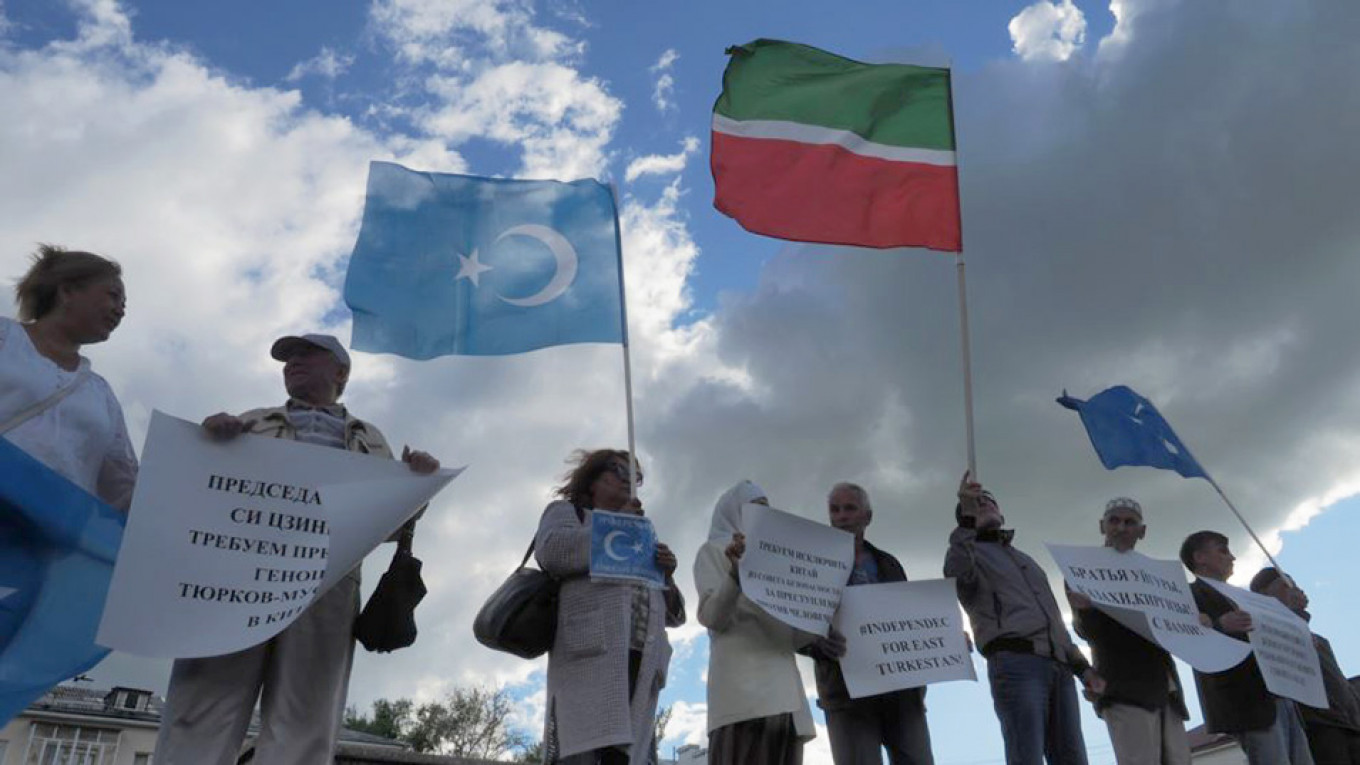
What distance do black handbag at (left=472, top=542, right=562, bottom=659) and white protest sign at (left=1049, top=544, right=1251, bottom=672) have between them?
107 inches

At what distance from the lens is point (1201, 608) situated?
624cm

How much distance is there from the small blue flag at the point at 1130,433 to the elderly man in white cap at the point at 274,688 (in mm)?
4432

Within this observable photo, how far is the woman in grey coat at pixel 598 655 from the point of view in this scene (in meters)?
4.23

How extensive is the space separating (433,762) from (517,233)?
3081 millimetres

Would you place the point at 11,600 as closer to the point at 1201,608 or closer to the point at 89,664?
the point at 89,664

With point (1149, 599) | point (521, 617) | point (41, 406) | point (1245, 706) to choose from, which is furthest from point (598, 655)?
point (1245, 706)

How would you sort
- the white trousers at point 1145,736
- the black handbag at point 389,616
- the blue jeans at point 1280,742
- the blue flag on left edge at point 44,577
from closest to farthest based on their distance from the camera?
the blue flag on left edge at point 44,577 < the black handbag at point 389,616 < the white trousers at point 1145,736 < the blue jeans at point 1280,742

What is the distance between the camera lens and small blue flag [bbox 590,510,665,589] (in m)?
4.39

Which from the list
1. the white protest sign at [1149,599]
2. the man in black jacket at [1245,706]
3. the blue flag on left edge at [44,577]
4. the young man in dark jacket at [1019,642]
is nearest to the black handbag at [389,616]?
the blue flag on left edge at [44,577]

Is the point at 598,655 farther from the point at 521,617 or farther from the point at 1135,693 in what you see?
the point at 1135,693

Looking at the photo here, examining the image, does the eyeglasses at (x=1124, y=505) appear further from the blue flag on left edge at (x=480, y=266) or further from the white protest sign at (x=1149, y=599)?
the blue flag on left edge at (x=480, y=266)

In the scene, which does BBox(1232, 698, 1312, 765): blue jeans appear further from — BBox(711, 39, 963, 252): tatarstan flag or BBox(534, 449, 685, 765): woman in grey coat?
BBox(534, 449, 685, 765): woman in grey coat

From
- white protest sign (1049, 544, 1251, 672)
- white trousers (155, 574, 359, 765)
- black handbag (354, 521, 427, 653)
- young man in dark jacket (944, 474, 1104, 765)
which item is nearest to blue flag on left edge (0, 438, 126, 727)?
white trousers (155, 574, 359, 765)

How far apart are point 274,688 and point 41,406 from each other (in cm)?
122
